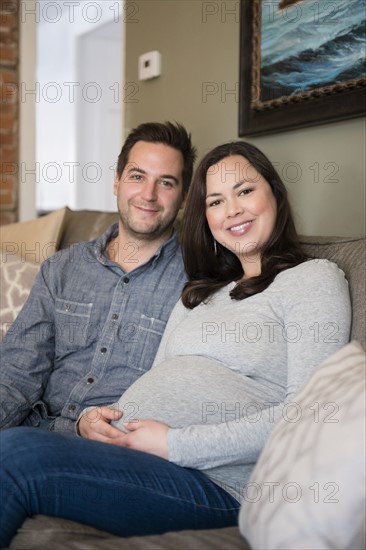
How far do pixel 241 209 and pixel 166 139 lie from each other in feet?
1.67

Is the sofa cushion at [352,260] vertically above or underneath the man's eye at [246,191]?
underneath

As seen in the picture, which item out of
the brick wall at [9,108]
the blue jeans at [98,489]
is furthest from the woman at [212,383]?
the brick wall at [9,108]

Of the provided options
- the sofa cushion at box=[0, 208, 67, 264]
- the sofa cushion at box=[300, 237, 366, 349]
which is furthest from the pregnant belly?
the sofa cushion at box=[0, 208, 67, 264]

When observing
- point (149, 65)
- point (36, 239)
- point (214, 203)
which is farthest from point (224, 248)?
point (149, 65)

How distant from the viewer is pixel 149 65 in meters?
2.91

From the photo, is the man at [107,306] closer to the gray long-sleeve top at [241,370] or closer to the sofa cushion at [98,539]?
the gray long-sleeve top at [241,370]

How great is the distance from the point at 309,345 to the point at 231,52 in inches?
55.9

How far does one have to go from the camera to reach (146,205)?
2.01m

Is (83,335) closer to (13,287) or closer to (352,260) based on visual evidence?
(13,287)

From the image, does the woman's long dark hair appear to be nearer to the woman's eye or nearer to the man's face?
the woman's eye

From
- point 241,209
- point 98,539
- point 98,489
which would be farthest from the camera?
point 241,209

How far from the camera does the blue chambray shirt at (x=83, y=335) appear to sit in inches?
72.1

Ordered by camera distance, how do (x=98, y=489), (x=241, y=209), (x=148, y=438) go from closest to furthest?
(x=98, y=489)
(x=148, y=438)
(x=241, y=209)

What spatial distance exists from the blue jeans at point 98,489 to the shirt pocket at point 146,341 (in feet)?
1.73
